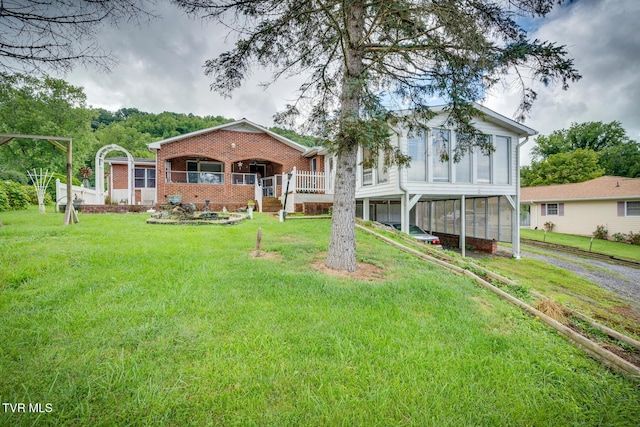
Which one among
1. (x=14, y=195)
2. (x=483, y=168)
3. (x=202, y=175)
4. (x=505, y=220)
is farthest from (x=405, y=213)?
(x=14, y=195)

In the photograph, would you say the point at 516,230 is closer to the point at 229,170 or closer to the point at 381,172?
the point at 381,172

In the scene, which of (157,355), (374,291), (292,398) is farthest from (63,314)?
(374,291)

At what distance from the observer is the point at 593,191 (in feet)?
59.7

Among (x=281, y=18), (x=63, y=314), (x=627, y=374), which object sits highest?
(x=281, y=18)

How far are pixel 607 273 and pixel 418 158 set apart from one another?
8.38 m

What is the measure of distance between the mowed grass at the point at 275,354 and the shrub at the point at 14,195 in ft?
48.9

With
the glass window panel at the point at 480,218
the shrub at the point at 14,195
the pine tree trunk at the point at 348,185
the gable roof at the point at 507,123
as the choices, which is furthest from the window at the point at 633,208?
the shrub at the point at 14,195

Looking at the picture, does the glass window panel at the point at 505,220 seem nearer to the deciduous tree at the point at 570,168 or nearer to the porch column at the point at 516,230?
the porch column at the point at 516,230

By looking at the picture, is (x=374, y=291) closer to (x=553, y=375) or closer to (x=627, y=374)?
(x=553, y=375)

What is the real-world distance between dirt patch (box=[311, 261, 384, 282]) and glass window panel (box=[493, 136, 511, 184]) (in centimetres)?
947

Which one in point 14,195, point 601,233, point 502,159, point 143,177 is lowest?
point 601,233

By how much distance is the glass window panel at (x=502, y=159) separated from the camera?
11484 millimetres

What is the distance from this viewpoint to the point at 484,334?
2.91 m

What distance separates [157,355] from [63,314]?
1.40m
